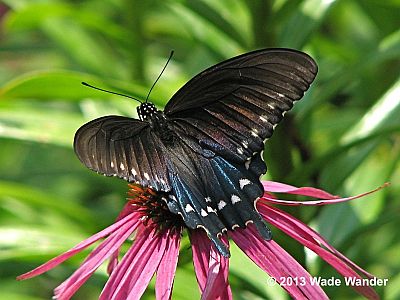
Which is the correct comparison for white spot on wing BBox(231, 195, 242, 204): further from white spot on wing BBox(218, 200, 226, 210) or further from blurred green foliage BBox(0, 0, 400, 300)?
blurred green foliage BBox(0, 0, 400, 300)

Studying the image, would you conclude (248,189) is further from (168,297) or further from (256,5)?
(256,5)

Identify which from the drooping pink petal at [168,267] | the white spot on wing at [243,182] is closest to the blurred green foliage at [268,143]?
the drooping pink petal at [168,267]

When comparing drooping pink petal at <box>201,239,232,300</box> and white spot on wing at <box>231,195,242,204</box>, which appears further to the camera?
white spot on wing at <box>231,195,242,204</box>

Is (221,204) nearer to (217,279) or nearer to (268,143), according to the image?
(217,279)

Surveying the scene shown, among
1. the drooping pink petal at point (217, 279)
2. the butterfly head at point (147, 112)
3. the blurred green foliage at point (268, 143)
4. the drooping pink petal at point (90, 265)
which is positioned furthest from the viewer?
the blurred green foliage at point (268, 143)

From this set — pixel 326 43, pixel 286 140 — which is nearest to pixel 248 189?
pixel 286 140

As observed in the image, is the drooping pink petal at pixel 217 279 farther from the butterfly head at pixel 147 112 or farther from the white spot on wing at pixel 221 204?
the butterfly head at pixel 147 112

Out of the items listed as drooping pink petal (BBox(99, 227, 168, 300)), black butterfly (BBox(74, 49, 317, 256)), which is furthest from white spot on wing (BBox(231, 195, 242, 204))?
drooping pink petal (BBox(99, 227, 168, 300))

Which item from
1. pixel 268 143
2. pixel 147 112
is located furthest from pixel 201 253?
pixel 268 143

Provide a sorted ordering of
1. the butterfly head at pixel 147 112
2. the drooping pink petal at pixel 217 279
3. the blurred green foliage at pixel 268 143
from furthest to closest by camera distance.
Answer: the blurred green foliage at pixel 268 143
the butterfly head at pixel 147 112
the drooping pink petal at pixel 217 279
